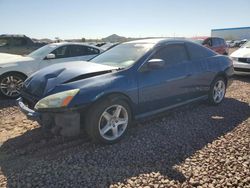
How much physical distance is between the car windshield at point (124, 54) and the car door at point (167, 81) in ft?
0.81

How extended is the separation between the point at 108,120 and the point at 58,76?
1.02 meters

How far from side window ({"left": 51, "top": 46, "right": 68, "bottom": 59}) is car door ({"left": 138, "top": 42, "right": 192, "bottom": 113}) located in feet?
13.1

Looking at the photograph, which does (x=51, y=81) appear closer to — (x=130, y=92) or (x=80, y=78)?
Answer: (x=80, y=78)

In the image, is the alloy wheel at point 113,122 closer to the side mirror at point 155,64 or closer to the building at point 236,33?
the side mirror at point 155,64

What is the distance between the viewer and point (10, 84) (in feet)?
21.7

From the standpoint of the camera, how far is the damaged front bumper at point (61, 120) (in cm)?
347

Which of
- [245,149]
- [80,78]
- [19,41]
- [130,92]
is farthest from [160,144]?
[19,41]

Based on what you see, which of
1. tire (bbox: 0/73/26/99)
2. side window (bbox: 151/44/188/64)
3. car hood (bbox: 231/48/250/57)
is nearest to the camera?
side window (bbox: 151/44/188/64)

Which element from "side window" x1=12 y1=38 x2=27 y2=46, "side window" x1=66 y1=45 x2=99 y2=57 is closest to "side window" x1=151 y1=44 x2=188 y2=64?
"side window" x1=66 y1=45 x2=99 y2=57

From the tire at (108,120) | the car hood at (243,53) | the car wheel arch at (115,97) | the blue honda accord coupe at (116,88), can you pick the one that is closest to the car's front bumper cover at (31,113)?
the blue honda accord coupe at (116,88)

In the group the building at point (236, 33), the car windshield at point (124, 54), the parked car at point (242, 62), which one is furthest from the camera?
the building at point (236, 33)

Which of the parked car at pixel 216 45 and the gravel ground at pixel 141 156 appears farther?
the parked car at pixel 216 45

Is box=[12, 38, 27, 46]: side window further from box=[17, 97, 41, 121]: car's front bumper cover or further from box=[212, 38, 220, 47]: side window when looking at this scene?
box=[17, 97, 41, 121]: car's front bumper cover

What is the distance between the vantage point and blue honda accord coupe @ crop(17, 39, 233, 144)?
3535 mm
